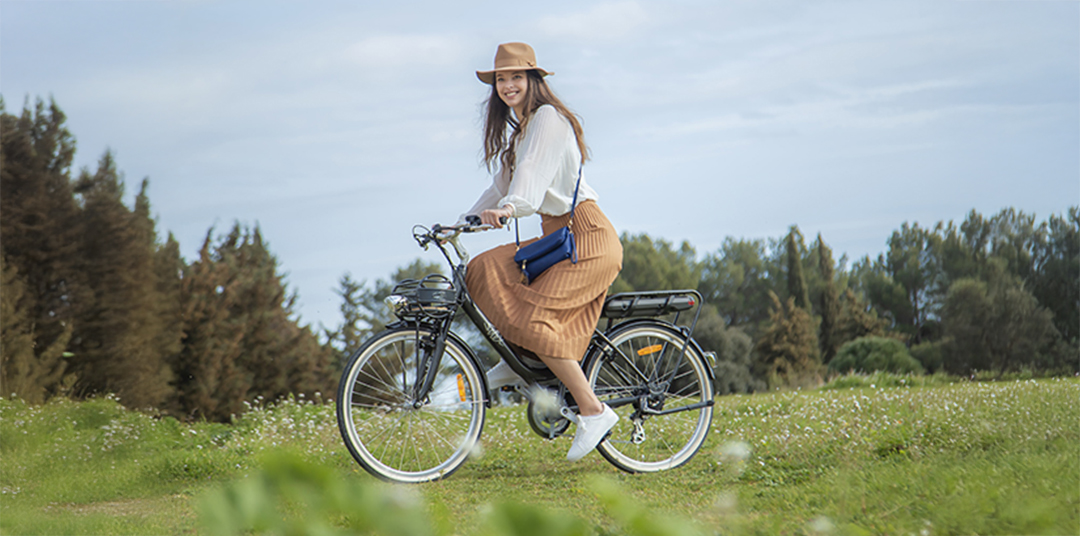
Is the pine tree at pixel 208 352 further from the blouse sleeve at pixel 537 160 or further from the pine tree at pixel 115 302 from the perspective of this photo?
the blouse sleeve at pixel 537 160

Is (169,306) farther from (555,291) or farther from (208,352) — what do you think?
(555,291)

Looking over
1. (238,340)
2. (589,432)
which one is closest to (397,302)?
(589,432)

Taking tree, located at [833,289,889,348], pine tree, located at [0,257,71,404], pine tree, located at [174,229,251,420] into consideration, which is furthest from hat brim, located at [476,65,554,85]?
tree, located at [833,289,889,348]

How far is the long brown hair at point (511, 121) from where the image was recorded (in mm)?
4520

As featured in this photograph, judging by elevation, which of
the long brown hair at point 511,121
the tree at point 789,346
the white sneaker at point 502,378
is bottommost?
the tree at point 789,346

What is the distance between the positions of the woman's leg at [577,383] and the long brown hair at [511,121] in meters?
1.16

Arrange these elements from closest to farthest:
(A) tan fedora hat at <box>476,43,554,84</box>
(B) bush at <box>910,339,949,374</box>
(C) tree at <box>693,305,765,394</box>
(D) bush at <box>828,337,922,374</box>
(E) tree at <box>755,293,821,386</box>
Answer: (A) tan fedora hat at <box>476,43,554,84</box> < (D) bush at <box>828,337,922,374</box> < (B) bush at <box>910,339,949,374</box> < (C) tree at <box>693,305,765,394</box> < (E) tree at <box>755,293,821,386</box>

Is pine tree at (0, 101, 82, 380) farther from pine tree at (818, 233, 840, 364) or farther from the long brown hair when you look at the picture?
pine tree at (818, 233, 840, 364)

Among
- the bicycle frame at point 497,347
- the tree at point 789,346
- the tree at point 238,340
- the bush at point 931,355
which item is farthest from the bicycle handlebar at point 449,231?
the tree at point 789,346

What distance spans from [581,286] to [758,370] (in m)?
35.6

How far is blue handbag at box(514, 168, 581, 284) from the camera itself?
4414mm

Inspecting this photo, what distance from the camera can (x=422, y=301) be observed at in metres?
4.31

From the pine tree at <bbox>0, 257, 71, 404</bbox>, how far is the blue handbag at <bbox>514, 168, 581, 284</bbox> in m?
8.92

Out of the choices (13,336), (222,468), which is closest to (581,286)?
(222,468)
